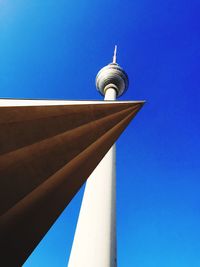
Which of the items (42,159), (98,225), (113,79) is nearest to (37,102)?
(42,159)

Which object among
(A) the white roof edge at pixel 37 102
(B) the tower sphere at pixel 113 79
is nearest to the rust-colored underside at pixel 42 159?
(A) the white roof edge at pixel 37 102

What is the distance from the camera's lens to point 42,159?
7.45 m

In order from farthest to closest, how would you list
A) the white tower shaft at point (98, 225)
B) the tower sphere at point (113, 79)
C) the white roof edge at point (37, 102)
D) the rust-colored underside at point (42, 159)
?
the tower sphere at point (113, 79) → the white tower shaft at point (98, 225) → the rust-colored underside at point (42, 159) → the white roof edge at point (37, 102)

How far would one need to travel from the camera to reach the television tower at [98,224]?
19797 mm

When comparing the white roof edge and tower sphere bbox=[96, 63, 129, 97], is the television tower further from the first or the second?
tower sphere bbox=[96, 63, 129, 97]

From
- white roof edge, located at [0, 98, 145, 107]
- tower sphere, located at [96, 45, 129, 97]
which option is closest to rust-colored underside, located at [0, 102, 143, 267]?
white roof edge, located at [0, 98, 145, 107]

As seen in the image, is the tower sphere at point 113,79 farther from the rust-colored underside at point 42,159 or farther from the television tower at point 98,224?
the rust-colored underside at point 42,159

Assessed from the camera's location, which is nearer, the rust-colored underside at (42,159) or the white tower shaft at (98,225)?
the rust-colored underside at (42,159)

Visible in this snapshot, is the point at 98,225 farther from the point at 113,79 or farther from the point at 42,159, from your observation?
the point at 113,79

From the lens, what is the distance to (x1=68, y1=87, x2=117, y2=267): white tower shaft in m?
19.8

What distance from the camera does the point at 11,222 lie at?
7164 millimetres

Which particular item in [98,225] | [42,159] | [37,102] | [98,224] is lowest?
[42,159]

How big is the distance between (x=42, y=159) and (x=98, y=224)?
17.2m

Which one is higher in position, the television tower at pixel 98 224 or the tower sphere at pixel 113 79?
the tower sphere at pixel 113 79
